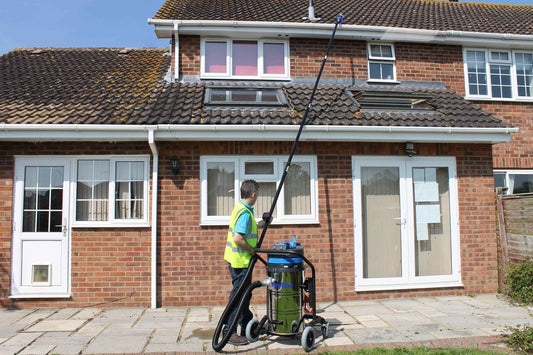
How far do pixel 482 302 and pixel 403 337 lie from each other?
8.45 feet

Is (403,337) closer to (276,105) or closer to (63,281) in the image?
(276,105)

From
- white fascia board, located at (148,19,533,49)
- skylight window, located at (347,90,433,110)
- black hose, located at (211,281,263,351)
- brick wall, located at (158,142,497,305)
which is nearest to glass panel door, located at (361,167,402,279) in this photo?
brick wall, located at (158,142,497,305)

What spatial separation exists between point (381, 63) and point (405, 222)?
4.00 meters

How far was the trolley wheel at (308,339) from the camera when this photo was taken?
4.66m

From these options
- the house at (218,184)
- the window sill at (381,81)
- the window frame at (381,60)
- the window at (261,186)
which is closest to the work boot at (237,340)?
the house at (218,184)

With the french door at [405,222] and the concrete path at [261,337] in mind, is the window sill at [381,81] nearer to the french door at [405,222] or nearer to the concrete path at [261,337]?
the french door at [405,222]

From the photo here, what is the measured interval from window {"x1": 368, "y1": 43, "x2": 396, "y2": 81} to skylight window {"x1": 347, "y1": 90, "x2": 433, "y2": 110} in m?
1.27

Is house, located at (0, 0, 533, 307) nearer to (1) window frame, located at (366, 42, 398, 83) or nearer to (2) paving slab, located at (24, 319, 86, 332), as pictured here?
(2) paving slab, located at (24, 319, 86, 332)

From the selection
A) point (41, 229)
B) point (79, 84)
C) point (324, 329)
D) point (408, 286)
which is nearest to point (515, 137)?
point (408, 286)

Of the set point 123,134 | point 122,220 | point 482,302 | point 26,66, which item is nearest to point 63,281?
point 122,220

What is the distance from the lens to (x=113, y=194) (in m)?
7.11

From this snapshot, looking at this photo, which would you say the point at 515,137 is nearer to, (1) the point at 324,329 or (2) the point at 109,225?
(1) the point at 324,329

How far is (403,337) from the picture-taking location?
206 inches

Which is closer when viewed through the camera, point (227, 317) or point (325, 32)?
point (227, 317)
